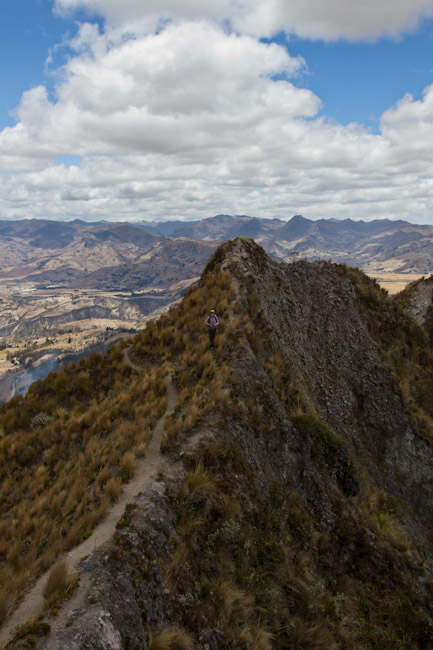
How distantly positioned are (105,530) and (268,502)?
19.6 ft

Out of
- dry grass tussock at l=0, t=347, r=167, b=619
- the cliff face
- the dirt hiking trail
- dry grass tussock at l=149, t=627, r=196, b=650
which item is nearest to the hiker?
the cliff face

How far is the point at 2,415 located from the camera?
57.3 ft

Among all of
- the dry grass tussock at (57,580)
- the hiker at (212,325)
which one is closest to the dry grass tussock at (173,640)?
the dry grass tussock at (57,580)

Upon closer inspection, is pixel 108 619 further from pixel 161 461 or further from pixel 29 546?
pixel 161 461

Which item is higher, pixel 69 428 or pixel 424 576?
pixel 69 428

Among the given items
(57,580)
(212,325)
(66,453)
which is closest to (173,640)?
(57,580)

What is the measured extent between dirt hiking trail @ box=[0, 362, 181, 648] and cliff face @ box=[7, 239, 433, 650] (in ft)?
1.10

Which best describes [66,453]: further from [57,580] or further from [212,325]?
[212,325]

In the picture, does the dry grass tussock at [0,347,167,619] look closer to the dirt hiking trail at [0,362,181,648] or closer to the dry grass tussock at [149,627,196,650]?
the dirt hiking trail at [0,362,181,648]

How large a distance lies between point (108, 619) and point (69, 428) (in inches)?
378

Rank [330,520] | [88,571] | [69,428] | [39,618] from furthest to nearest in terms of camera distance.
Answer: [69,428], [330,520], [88,571], [39,618]

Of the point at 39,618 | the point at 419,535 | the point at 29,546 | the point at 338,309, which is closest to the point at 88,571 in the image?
the point at 39,618

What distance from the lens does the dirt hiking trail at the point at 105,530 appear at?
251 inches

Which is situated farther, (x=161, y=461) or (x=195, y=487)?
(x=161, y=461)
